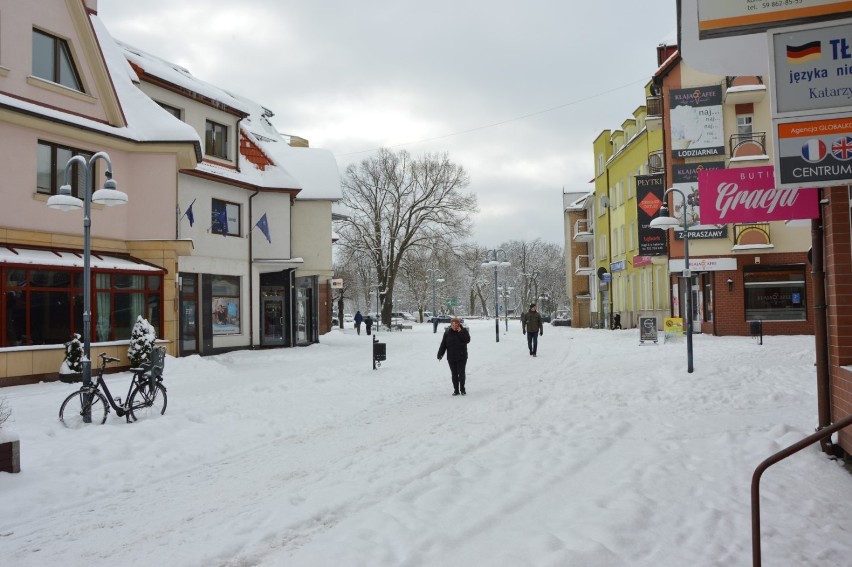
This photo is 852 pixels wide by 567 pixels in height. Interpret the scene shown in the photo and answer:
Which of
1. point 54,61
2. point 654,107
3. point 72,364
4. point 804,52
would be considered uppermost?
point 654,107

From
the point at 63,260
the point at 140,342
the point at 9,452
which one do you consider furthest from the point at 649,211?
the point at 9,452

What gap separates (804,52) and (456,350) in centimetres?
953

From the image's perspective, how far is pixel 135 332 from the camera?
1769 centimetres

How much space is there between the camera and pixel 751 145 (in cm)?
2736

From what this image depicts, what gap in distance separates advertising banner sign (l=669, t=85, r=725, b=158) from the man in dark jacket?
1948cm

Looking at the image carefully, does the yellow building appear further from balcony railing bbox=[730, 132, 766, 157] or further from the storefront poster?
the storefront poster

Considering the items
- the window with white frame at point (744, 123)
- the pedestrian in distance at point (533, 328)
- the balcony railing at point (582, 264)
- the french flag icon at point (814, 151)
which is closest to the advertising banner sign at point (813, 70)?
the french flag icon at point (814, 151)

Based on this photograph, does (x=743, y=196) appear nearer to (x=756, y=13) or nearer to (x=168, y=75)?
(x=756, y=13)

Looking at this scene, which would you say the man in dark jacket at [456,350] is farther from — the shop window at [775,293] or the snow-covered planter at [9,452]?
the shop window at [775,293]

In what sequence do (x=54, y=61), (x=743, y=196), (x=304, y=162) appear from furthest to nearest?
(x=304, y=162) → (x=54, y=61) → (x=743, y=196)

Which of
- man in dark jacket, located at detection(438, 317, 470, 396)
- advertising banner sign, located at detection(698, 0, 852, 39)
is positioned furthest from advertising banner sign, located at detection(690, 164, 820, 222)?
man in dark jacket, located at detection(438, 317, 470, 396)

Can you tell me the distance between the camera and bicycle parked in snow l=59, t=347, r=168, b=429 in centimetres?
1049

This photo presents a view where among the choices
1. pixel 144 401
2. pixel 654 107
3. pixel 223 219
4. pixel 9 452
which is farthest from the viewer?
pixel 654 107

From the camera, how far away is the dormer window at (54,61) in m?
17.3
